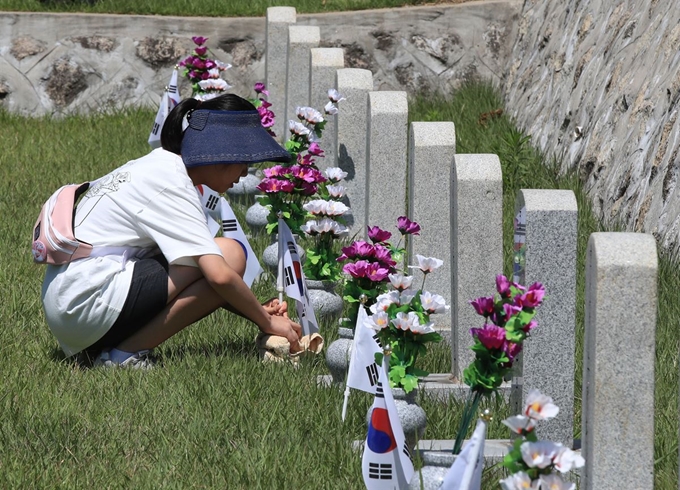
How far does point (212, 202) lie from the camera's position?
5488mm

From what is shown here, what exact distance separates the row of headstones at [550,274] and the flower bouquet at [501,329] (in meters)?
0.17

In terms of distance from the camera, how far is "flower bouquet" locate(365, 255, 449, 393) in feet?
10.3

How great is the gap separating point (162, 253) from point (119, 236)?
182 millimetres

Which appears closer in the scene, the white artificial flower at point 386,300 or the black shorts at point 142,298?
the white artificial flower at point 386,300

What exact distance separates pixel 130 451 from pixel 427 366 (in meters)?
1.34

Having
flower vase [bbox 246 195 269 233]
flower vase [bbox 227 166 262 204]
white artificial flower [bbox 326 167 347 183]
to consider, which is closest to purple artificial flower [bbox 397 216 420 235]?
white artificial flower [bbox 326 167 347 183]

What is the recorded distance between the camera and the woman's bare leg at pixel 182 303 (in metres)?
4.21

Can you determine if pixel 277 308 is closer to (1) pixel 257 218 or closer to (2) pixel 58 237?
(2) pixel 58 237

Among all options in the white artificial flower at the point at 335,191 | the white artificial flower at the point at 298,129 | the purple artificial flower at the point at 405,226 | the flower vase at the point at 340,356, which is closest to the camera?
the purple artificial flower at the point at 405,226

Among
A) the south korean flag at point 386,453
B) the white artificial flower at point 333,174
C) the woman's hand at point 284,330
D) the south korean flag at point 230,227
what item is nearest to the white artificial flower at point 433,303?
the south korean flag at point 386,453

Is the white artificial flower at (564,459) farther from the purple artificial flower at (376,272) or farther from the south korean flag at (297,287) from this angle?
the south korean flag at (297,287)

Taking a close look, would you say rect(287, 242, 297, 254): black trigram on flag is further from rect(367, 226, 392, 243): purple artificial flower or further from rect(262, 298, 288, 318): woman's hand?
rect(367, 226, 392, 243): purple artificial flower

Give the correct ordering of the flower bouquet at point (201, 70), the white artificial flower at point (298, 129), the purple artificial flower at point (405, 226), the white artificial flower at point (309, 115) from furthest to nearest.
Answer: the flower bouquet at point (201, 70) → the white artificial flower at point (309, 115) → the white artificial flower at point (298, 129) → the purple artificial flower at point (405, 226)

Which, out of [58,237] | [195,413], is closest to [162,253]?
[58,237]
